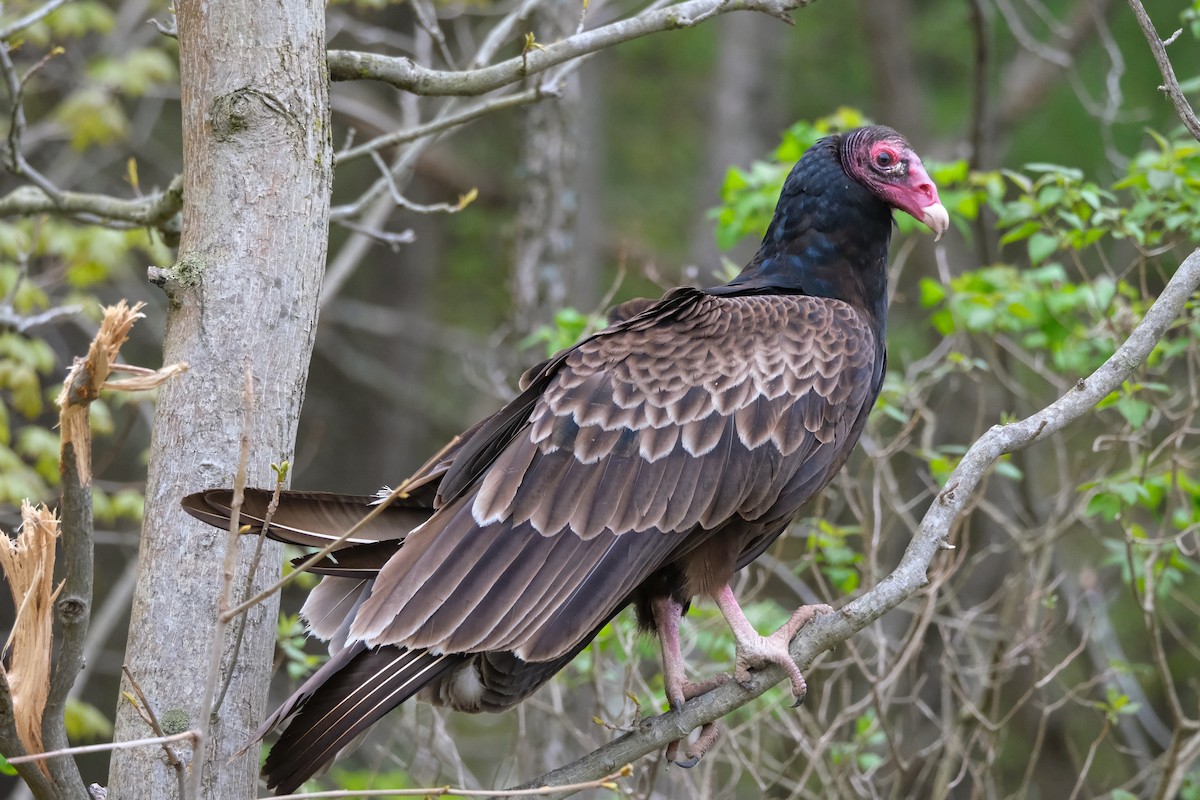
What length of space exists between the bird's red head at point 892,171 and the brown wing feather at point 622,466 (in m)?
0.46

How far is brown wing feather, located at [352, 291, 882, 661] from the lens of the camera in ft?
9.86

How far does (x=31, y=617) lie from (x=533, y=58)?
185cm

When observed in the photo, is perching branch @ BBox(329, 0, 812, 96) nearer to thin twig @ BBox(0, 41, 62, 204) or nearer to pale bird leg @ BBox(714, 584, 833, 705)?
thin twig @ BBox(0, 41, 62, 204)

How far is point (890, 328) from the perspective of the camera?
1058 centimetres

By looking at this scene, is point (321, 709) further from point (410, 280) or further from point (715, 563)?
point (410, 280)

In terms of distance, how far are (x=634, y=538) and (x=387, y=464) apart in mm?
8794

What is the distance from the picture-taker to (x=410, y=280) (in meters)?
12.0

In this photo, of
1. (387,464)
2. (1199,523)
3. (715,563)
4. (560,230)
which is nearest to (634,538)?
(715,563)

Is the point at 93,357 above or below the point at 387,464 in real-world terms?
below

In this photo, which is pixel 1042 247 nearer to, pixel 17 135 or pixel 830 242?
pixel 830 242

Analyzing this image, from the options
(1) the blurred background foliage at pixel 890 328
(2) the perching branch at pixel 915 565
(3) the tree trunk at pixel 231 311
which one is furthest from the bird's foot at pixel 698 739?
(3) the tree trunk at pixel 231 311

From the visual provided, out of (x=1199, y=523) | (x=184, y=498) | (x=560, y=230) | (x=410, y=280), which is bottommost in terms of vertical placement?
(x=1199, y=523)

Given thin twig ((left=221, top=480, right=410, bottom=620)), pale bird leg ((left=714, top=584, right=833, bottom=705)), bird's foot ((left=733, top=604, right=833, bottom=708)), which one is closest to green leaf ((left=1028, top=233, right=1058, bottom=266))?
pale bird leg ((left=714, top=584, right=833, bottom=705))

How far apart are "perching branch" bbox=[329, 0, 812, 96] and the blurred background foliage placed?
3.21ft
